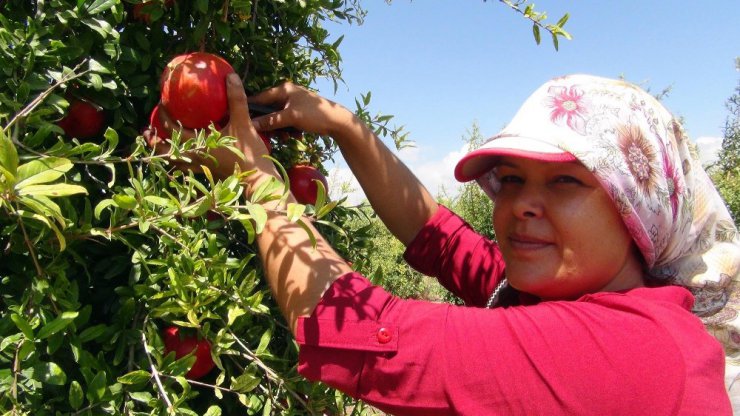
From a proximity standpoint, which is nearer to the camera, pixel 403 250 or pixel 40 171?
pixel 40 171

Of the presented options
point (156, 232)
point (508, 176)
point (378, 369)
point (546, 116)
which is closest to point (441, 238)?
point (508, 176)

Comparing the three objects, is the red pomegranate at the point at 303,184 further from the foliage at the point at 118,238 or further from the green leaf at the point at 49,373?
the green leaf at the point at 49,373

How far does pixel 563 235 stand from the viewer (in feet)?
Result: 3.08

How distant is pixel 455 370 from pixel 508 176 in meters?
0.41

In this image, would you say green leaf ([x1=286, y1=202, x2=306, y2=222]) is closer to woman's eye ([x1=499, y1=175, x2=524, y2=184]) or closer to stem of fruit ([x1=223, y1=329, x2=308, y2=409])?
stem of fruit ([x1=223, y1=329, x2=308, y2=409])

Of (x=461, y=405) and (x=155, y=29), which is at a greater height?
(x=155, y=29)

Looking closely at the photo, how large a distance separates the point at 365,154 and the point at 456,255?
0.33 meters

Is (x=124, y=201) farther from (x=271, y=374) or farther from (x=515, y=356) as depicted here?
(x=515, y=356)

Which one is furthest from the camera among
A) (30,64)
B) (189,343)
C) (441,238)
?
(441,238)

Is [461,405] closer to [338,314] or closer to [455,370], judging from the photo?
[455,370]

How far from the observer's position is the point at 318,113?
1.17 metres

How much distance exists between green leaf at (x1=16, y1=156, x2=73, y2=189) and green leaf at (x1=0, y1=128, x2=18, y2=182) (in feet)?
0.09

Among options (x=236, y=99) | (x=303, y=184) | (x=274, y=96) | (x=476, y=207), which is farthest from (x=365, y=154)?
(x=476, y=207)

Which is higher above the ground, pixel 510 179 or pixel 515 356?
pixel 510 179
